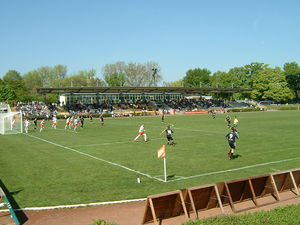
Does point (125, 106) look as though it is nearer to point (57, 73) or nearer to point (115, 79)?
point (115, 79)

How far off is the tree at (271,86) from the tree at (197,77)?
34.4 metres

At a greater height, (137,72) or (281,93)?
(137,72)

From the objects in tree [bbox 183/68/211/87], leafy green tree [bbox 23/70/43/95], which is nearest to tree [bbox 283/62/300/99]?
tree [bbox 183/68/211/87]

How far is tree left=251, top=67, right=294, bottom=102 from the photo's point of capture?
11000 centimetres

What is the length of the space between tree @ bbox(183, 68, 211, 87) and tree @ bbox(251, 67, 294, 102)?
113 ft

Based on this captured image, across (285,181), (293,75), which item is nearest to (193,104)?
(293,75)

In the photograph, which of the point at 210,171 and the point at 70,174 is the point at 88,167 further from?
the point at 210,171

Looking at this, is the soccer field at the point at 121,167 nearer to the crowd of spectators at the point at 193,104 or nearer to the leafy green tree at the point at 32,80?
the crowd of spectators at the point at 193,104

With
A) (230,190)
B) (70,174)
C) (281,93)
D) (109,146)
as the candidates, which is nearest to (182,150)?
(109,146)

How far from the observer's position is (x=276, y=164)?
17.2 meters

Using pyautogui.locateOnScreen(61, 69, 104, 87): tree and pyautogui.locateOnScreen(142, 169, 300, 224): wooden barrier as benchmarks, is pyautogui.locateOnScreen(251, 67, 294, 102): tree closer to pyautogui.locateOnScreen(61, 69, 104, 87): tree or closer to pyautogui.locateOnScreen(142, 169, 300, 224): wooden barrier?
pyautogui.locateOnScreen(61, 69, 104, 87): tree

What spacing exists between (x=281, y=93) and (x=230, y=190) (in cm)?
10782

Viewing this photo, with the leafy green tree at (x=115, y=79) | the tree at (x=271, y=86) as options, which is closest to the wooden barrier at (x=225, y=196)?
the tree at (x=271, y=86)

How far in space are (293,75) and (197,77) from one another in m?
39.5
